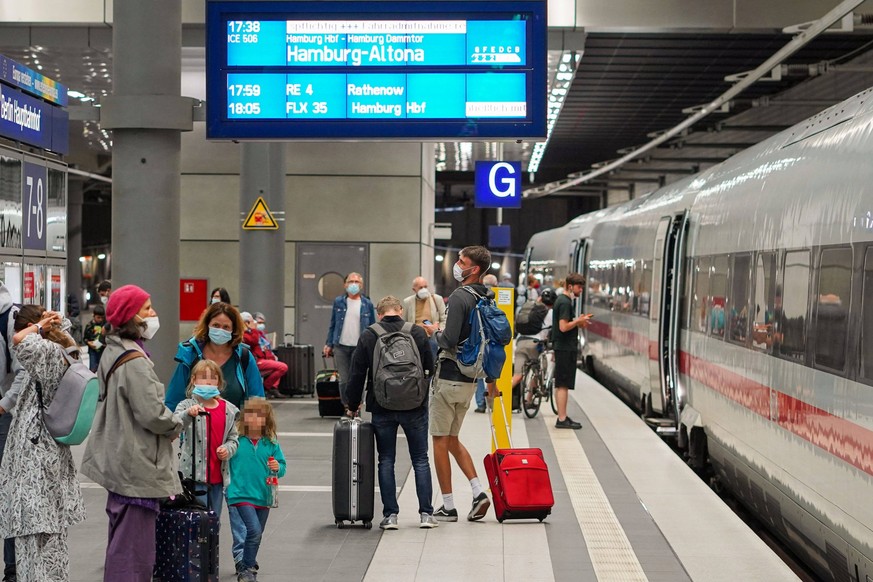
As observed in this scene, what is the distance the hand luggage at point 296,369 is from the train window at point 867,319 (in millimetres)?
12036

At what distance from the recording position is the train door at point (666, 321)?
Answer: 14320 millimetres

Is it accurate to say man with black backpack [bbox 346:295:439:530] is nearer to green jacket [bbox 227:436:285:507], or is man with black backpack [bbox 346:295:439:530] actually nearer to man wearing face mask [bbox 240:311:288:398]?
green jacket [bbox 227:436:285:507]

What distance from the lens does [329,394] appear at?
585 inches


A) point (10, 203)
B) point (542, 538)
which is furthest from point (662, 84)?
point (542, 538)

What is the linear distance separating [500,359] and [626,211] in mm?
14200

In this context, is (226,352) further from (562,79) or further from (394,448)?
(562,79)

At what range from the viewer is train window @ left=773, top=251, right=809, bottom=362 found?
809 centimetres

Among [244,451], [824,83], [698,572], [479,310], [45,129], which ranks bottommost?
[698,572]

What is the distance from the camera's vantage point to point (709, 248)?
12.7 meters

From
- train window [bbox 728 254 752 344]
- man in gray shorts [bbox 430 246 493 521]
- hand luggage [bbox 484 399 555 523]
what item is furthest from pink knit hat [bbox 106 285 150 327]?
train window [bbox 728 254 752 344]

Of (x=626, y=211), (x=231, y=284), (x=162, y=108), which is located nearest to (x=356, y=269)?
(x=231, y=284)

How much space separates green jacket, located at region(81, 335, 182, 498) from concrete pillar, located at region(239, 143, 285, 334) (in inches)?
473

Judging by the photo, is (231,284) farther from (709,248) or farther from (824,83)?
(824,83)

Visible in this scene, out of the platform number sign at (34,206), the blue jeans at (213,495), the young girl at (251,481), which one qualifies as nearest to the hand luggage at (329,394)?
the platform number sign at (34,206)
